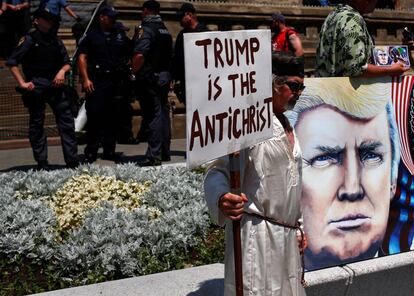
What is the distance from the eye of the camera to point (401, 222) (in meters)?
5.68

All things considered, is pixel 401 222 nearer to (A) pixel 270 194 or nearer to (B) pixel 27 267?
(A) pixel 270 194

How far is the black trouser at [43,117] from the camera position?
930 centimetres

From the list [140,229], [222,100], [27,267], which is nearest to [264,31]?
[222,100]

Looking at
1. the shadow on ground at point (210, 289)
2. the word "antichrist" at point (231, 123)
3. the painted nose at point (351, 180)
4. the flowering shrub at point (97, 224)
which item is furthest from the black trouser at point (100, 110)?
the word "antichrist" at point (231, 123)

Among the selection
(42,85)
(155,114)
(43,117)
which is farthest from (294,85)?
(155,114)

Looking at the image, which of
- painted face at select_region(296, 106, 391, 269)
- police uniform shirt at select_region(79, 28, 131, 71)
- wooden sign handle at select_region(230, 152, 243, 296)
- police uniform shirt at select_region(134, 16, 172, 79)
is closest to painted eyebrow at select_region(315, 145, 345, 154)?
painted face at select_region(296, 106, 391, 269)

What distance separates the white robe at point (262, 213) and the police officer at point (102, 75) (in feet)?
21.4

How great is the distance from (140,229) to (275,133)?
1.82 m

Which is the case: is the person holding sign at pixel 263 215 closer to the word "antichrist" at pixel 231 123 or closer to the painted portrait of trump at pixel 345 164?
the word "antichrist" at pixel 231 123

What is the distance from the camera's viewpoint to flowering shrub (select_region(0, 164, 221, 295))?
5086 mm

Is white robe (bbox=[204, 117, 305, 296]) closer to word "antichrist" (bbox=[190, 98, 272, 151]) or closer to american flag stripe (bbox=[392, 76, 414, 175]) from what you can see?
word "antichrist" (bbox=[190, 98, 272, 151])

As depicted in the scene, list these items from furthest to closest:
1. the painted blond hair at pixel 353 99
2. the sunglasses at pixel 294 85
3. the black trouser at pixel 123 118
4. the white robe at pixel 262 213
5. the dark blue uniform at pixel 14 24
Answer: the dark blue uniform at pixel 14 24 → the black trouser at pixel 123 118 → the painted blond hair at pixel 353 99 → the sunglasses at pixel 294 85 → the white robe at pixel 262 213

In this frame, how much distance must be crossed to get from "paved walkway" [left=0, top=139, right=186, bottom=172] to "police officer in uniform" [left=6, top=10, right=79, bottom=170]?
0.75 metres

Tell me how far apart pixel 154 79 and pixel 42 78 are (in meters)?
1.41
